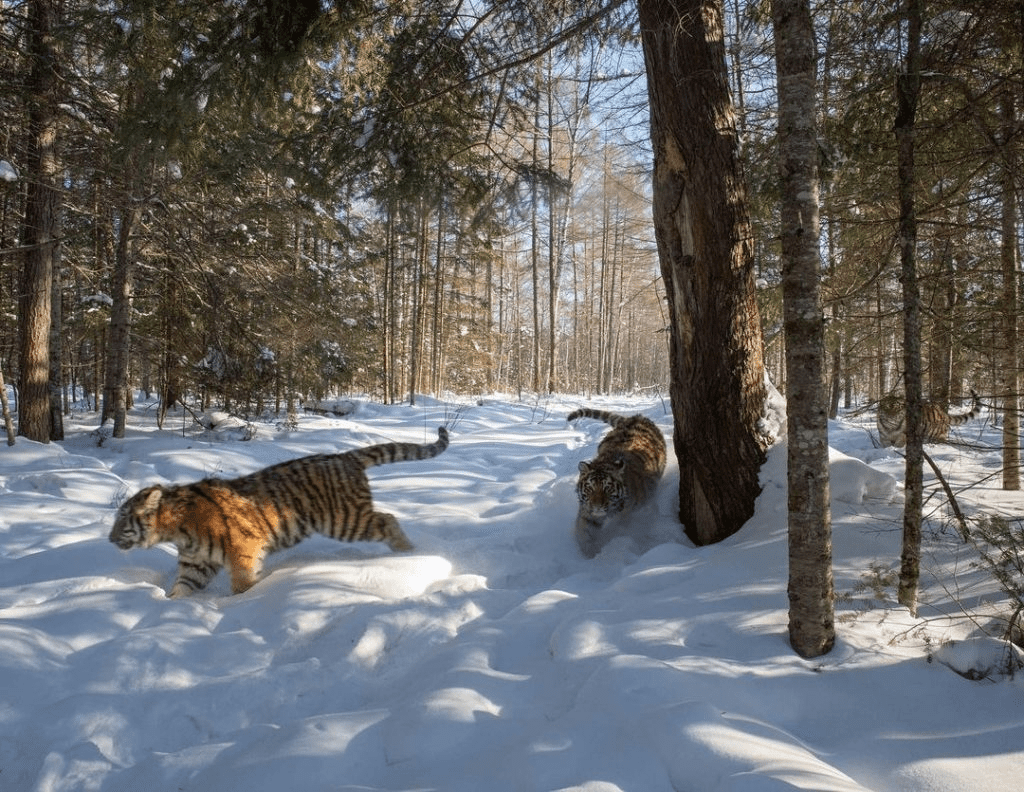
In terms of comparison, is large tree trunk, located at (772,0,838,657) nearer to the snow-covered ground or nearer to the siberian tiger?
the snow-covered ground

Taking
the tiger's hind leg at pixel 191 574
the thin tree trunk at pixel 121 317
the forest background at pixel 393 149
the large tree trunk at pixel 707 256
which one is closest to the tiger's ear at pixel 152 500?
the tiger's hind leg at pixel 191 574

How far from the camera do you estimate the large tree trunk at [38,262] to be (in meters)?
8.77

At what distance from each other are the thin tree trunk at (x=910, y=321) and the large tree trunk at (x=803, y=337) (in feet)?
2.99

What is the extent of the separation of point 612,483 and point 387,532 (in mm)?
2213

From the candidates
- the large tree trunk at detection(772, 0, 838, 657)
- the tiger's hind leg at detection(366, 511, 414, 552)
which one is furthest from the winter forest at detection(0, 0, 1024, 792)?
the tiger's hind leg at detection(366, 511, 414, 552)

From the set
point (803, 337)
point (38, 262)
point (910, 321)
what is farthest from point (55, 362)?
point (910, 321)

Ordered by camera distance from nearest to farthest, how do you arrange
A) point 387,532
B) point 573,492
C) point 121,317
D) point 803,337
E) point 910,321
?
point 803,337 → point 910,321 → point 387,532 → point 573,492 → point 121,317

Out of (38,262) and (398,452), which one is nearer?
(398,452)

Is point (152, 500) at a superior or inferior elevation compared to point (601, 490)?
superior

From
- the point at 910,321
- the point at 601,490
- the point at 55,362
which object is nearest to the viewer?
the point at 910,321

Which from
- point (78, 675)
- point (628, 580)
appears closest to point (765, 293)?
point (628, 580)

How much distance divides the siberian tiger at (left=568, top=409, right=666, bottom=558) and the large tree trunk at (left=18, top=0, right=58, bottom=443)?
8.87 metres

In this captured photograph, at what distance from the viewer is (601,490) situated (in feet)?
18.6

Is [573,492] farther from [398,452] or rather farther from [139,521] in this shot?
[139,521]
